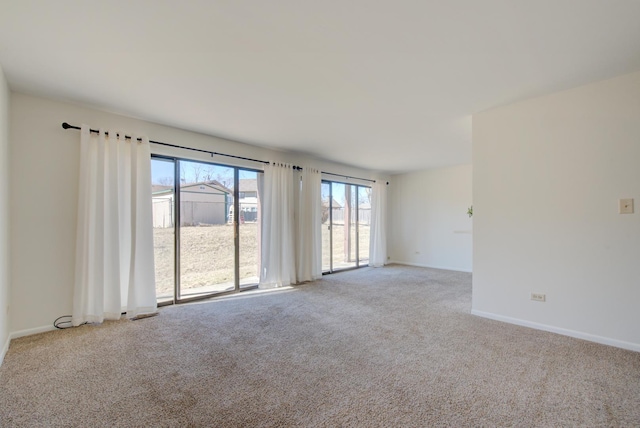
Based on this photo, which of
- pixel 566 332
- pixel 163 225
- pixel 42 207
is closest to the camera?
pixel 566 332

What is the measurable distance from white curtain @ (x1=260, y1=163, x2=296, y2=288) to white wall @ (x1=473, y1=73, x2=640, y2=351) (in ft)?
9.41

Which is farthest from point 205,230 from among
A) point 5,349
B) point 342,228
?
point 342,228

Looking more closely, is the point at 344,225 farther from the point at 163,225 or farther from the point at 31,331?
the point at 31,331

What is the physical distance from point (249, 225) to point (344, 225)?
2589mm

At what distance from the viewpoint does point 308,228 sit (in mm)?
5301

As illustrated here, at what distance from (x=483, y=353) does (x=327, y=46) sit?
2779 mm

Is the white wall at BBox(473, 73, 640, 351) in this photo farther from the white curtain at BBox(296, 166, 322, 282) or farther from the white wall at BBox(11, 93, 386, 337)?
the white wall at BBox(11, 93, 386, 337)

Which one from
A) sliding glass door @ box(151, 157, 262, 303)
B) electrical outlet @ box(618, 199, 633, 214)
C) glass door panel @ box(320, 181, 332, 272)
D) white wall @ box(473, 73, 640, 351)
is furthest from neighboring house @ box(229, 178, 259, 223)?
electrical outlet @ box(618, 199, 633, 214)

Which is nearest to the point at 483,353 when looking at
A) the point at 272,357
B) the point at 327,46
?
the point at 272,357

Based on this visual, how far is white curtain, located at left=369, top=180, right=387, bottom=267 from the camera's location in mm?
6883

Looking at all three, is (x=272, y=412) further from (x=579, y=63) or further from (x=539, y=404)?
(x=579, y=63)

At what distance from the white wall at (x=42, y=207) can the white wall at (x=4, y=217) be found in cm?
13

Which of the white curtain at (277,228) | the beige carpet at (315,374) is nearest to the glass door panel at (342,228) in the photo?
the white curtain at (277,228)

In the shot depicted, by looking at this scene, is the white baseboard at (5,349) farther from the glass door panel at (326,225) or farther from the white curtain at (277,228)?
the glass door panel at (326,225)
